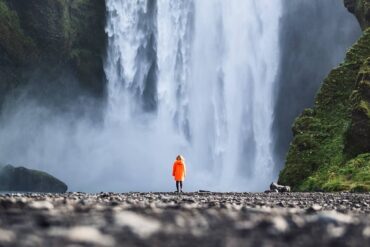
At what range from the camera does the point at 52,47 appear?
7150 centimetres

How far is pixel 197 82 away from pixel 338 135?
37.2 meters

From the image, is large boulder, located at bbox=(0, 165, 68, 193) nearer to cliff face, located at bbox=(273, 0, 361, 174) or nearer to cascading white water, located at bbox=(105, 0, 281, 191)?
cascading white water, located at bbox=(105, 0, 281, 191)

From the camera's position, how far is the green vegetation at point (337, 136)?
27.8 m

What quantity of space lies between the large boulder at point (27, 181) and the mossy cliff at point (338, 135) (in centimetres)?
3904

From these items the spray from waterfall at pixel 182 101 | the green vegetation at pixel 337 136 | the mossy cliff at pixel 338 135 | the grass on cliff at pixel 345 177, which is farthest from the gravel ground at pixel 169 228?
the spray from waterfall at pixel 182 101

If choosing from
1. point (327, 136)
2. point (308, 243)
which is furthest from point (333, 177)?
point (308, 243)

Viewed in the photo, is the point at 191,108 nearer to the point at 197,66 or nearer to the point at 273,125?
the point at 197,66

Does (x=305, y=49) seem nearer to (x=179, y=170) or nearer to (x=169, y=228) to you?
(x=179, y=170)

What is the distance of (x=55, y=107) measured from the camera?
77.4 m

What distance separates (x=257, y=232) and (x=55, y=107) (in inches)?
2990

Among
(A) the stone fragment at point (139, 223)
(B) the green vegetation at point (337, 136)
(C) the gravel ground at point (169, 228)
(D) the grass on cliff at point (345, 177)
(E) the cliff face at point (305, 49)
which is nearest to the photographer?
Result: (C) the gravel ground at point (169, 228)

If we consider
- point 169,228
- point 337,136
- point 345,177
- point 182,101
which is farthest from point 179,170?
point 182,101

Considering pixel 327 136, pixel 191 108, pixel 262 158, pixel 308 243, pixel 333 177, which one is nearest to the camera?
pixel 308 243

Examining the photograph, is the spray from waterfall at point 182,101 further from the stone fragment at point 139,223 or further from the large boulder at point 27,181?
the stone fragment at point 139,223
